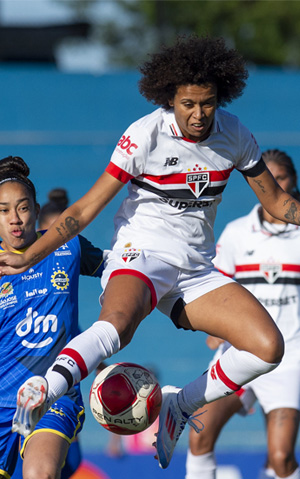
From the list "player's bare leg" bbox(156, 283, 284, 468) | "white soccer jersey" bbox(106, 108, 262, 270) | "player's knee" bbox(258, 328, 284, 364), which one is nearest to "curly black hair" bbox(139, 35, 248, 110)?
"white soccer jersey" bbox(106, 108, 262, 270)

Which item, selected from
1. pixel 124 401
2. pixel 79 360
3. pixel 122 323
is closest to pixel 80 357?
pixel 79 360

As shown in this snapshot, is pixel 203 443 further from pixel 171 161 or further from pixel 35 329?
pixel 171 161

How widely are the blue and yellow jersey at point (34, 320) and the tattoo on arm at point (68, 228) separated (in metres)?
0.50

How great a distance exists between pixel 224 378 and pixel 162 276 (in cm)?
64

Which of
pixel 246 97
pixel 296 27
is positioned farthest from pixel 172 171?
pixel 296 27

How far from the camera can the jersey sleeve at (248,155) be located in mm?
4102

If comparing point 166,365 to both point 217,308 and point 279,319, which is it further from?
point 217,308

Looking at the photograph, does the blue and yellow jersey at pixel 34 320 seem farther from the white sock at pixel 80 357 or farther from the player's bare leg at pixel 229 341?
the player's bare leg at pixel 229 341

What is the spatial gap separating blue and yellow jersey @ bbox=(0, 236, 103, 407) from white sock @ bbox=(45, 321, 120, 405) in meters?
0.50

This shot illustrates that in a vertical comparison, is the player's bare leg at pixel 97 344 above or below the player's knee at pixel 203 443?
above

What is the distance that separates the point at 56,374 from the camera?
3.43m

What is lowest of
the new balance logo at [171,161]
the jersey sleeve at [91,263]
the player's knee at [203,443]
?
the player's knee at [203,443]

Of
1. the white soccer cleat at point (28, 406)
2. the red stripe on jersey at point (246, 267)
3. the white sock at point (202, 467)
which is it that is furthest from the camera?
the red stripe on jersey at point (246, 267)

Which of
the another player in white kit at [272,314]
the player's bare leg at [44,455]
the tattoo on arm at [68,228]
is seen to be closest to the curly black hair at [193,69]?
the tattoo on arm at [68,228]
